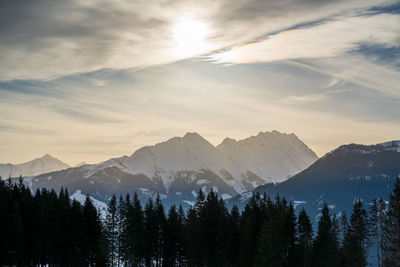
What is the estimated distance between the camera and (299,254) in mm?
98500

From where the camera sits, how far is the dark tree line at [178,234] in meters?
90.8

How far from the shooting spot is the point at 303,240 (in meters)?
101

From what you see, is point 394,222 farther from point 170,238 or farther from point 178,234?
point 170,238

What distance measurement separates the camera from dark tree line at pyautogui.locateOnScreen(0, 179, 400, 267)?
9081 centimetres

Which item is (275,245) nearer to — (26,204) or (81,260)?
(81,260)

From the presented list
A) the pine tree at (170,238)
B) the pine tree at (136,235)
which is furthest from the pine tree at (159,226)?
the pine tree at (136,235)

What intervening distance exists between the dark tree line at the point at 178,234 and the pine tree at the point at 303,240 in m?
0.20

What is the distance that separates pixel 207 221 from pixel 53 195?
34726 mm

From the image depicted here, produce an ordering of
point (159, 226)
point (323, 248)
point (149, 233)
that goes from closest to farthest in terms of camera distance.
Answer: point (323, 248) → point (149, 233) → point (159, 226)

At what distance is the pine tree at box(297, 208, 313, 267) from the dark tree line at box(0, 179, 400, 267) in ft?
0.65

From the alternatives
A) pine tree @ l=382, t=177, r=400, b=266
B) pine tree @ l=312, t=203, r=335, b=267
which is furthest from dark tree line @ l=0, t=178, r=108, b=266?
pine tree @ l=382, t=177, r=400, b=266

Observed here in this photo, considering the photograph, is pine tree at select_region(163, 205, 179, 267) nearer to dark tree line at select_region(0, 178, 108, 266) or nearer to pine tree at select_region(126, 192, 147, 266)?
pine tree at select_region(126, 192, 147, 266)

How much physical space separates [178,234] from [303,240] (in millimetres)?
26376

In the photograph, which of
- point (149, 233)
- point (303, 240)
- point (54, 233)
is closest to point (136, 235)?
point (149, 233)
